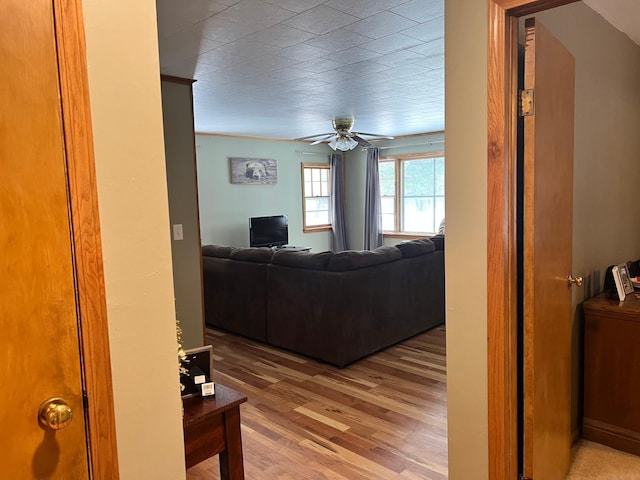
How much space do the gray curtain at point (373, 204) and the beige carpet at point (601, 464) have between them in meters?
5.95

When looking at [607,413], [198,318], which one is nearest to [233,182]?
[198,318]

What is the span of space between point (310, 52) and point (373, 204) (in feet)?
18.0

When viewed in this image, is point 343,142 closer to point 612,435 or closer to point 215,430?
point 612,435

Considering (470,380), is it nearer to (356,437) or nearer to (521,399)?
(521,399)

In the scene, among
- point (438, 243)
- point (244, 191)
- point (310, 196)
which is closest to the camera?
point (438, 243)

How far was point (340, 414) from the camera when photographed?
299 centimetres

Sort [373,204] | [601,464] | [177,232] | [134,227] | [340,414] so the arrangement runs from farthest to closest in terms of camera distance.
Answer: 1. [373,204]
2. [177,232]
3. [340,414]
4. [601,464]
5. [134,227]

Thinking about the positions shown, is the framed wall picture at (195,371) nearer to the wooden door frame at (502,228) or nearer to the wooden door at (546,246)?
the wooden door frame at (502,228)

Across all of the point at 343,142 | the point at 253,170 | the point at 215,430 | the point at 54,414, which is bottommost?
the point at 215,430

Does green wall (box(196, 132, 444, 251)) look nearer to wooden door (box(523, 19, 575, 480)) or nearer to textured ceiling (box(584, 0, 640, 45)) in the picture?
textured ceiling (box(584, 0, 640, 45))

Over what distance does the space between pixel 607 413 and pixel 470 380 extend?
1353 mm

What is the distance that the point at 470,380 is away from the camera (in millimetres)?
1696

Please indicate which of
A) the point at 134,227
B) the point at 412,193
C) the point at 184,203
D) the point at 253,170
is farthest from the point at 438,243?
the point at 134,227

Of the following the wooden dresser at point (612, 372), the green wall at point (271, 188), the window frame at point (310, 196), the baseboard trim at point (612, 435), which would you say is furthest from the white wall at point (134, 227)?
the window frame at point (310, 196)
